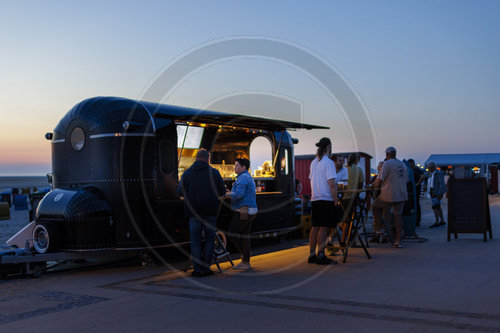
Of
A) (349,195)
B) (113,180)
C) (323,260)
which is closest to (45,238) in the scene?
(113,180)

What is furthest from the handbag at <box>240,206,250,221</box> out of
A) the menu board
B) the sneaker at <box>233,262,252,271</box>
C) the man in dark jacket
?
the menu board

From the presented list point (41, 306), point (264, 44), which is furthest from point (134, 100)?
point (41, 306)

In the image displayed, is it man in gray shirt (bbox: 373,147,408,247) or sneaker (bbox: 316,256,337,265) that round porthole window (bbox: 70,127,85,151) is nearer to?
sneaker (bbox: 316,256,337,265)

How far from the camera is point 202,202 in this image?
8023 millimetres

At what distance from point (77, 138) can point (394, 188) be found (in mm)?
6125

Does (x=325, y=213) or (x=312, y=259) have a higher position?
(x=325, y=213)

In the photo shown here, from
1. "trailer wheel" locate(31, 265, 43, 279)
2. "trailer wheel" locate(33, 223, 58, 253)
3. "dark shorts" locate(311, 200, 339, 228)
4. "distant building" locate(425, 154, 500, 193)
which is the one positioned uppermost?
"distant building" locate(425, 154, 500, 193)

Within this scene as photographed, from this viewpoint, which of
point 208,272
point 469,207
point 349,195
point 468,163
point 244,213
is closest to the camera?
point 208,272

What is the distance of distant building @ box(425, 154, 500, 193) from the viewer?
4687cm

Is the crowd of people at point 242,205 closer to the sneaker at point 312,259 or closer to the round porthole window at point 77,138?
the sneaker at point 312,259

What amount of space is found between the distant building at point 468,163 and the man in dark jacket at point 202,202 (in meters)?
41.5

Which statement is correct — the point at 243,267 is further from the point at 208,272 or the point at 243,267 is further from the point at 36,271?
the point at 36,271

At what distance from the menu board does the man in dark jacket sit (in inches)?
229

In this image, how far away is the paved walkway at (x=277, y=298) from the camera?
16.8ft
